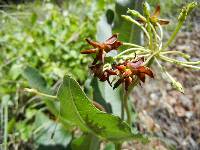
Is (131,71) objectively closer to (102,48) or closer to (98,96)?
(102,48)

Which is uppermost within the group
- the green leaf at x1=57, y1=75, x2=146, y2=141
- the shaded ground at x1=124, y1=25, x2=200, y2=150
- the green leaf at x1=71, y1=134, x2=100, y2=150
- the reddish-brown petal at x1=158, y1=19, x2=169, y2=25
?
the reddish-brown petal at x1=158, y1=19, x2=169, y2=25

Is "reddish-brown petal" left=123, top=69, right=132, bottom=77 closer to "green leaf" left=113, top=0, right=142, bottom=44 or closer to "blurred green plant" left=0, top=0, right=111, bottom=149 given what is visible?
"green leaf" left=113, top=0, right=142, bottom=44

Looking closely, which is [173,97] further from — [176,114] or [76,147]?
[76,147]

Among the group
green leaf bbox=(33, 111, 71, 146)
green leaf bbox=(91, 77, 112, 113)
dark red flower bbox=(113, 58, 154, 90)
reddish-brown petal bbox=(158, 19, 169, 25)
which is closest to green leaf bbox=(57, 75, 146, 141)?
dark red flower bbox=(113, 58, 154, 90)

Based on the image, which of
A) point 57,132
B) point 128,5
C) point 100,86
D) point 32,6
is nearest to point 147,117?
point 57,132

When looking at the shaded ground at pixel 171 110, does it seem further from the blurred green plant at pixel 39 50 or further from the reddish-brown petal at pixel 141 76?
the reddish-brown petal at pixel 141 76

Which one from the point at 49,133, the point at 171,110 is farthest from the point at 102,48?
the point at 171,110
